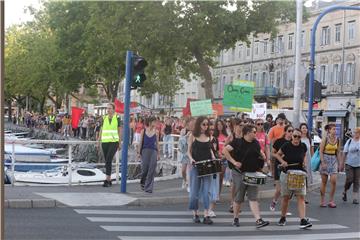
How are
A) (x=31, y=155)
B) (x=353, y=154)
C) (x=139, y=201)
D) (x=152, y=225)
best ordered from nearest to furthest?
(x=152, y=225)
(x=139, y=201)
(x=353, y=154)
(x=31, y=155)

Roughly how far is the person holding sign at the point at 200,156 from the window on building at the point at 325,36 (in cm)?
4518

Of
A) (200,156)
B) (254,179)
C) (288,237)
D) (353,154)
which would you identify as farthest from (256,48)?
(288,237)

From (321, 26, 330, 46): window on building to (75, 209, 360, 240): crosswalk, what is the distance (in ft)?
145

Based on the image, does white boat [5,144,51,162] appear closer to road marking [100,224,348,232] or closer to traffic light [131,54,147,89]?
traffic light [131,54,147,89]

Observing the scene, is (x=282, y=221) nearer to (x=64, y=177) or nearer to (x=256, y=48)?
(x=64, y=177)

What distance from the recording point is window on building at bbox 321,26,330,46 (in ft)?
172

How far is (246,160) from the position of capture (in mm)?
9195

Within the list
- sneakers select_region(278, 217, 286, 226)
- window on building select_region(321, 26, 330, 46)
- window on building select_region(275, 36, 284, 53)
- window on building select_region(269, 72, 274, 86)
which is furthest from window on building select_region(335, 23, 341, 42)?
sneakers select_region(278, 217, 286, 226)

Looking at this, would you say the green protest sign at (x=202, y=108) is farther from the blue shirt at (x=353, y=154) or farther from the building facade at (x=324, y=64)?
the building facade at (x=324, y=64)

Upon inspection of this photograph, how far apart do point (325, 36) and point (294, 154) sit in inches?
1786

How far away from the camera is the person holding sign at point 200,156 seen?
30.8 feet

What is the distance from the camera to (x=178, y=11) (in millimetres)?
26219

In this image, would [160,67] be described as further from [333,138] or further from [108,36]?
[333,138]

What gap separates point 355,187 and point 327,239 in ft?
16.0
